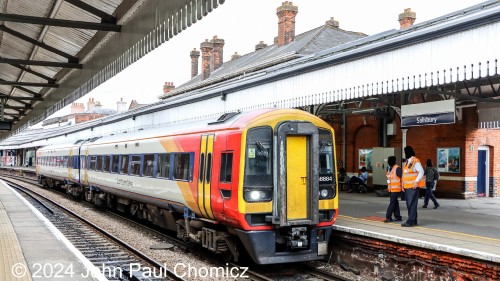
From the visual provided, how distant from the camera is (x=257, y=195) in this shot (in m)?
8.17

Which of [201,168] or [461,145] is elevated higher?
[461,145]

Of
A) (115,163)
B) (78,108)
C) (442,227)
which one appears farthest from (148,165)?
(78,108)

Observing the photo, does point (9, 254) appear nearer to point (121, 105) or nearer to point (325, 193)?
point (325, 193)

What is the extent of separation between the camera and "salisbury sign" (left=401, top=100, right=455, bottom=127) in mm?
11836

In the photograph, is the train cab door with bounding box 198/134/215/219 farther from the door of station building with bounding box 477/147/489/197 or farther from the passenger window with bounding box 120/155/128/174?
the door of station building with bounding box 477/147/489/197

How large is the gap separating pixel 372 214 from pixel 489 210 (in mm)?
3556

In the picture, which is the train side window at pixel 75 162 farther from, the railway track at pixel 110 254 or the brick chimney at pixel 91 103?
the brick chimney at pixel 91 103

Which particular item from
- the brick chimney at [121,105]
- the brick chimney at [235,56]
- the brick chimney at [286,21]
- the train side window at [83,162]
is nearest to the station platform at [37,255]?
the train side window at [83,162]

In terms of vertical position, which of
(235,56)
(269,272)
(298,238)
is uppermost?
(235,56)

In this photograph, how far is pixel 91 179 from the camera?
18172 mm

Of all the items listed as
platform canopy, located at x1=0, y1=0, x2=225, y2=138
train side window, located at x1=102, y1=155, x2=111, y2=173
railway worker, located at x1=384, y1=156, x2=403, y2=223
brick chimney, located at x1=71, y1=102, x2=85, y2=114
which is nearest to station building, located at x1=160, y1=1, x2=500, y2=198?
railway worker, located at x1=384, y1=156, x2=403, y2=223

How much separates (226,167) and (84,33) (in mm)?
3289

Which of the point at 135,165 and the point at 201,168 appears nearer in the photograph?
the point at 201,168

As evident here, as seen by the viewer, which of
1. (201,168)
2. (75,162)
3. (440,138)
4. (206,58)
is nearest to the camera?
(201,168)
